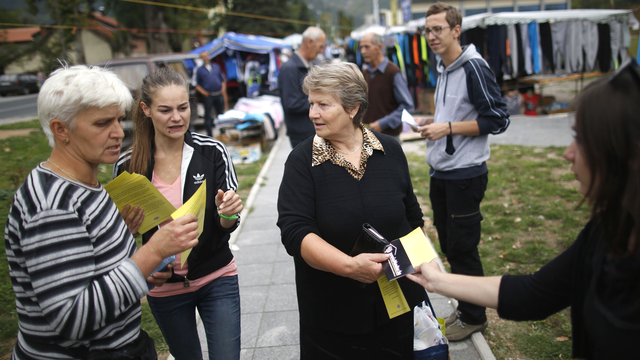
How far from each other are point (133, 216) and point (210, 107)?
32.8 feet

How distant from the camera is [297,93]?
5.14 m

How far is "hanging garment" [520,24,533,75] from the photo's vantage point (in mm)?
11055

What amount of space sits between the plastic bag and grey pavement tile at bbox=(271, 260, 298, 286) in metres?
2.10

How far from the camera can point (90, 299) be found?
140 centimetres

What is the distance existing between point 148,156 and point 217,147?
368mm

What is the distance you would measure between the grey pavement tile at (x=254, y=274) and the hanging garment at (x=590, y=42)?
11.1m

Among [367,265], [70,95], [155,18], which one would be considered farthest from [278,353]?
[155,18]

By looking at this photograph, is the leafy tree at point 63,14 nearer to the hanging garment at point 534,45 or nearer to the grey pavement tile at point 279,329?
the hanging garment at point 534,45

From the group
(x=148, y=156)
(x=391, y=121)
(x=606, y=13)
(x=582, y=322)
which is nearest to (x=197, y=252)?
(x=148, y=156)

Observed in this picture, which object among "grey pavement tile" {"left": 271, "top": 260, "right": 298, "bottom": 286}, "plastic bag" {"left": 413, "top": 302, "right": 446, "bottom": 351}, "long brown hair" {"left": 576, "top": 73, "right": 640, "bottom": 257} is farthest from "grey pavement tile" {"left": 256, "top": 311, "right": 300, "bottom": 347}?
"long brown hair" {"left": 576, "top": 73, "right": 640, "bottom": 257}

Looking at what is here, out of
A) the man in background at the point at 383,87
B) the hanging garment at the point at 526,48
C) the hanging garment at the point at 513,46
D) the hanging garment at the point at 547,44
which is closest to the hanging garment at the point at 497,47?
the hanging garment at the point at 513,46

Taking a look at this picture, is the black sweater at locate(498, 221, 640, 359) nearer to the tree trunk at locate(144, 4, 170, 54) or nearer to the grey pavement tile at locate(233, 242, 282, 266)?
the grey pavement tile at locate(233, 242, 282, 266)

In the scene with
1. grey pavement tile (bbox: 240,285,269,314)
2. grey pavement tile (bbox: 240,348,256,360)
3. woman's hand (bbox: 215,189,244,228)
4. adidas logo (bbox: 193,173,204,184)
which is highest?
adidas logo (bbox: 193,173,204,184)

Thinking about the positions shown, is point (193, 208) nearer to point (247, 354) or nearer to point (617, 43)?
point (247, 354)
